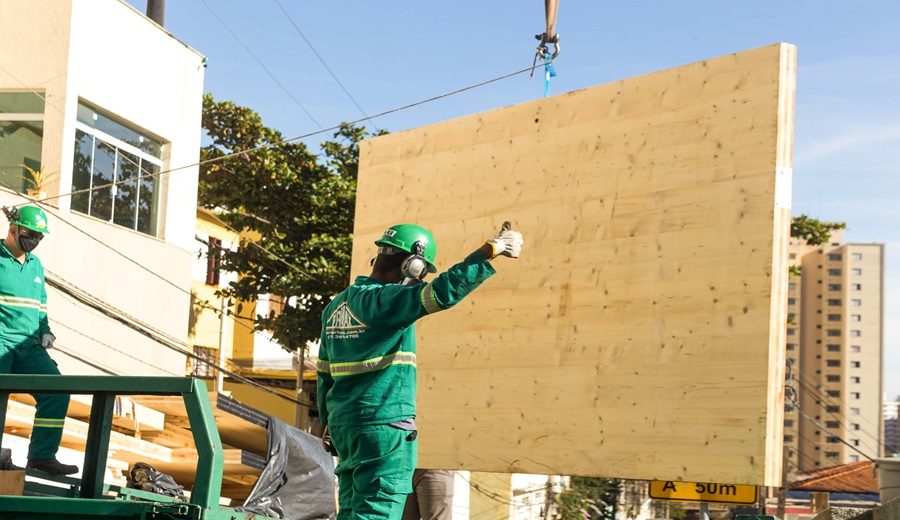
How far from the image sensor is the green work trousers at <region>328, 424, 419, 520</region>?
194 inches

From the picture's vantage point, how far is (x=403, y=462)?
197 inches

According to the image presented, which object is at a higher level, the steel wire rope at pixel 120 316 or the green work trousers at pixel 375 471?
the steel wire rope at pixel 120 316

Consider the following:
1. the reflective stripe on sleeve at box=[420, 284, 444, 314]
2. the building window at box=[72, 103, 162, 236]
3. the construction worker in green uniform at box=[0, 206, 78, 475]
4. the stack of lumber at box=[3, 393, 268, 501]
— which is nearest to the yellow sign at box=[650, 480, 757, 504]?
the stack of lumber at box=[3, 393, 268, 501]

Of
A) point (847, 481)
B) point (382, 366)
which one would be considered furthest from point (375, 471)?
point (847, 481)

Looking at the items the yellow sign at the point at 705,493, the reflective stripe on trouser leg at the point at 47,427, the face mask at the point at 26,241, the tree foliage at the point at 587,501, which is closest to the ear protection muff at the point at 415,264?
the reflective stripe on trouser leg at the point at 47,427

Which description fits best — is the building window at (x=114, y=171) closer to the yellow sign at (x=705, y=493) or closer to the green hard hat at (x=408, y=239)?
the yellow sign at (x=705, y=493)

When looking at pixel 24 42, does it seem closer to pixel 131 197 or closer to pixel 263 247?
pixel 131 197

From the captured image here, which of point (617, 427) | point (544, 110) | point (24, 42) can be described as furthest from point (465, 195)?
point (24, 42)

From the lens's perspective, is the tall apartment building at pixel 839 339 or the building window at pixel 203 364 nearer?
the building window at pixel 203 364

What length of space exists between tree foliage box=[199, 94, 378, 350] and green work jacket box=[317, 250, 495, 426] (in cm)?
1837

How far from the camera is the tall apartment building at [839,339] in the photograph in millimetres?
148125

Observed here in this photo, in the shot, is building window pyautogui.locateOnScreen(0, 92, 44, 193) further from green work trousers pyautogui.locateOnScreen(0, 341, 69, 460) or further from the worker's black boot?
the worker's black boot

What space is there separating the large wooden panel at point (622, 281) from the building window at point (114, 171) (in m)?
7.29

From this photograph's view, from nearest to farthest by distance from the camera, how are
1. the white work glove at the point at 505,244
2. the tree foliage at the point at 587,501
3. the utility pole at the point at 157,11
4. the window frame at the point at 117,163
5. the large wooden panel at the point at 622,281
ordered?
1. the white work glove at the point at 505,244
2. the large wooden panel at the point at 622,281
3. the window frame at the point at 117,163
4. the utility pole at the point at 157,11
5. the tree foliage at the point at 587,501
